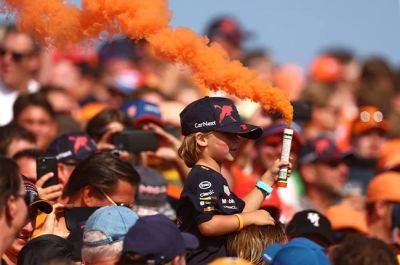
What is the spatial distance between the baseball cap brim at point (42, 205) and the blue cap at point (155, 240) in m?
1.20

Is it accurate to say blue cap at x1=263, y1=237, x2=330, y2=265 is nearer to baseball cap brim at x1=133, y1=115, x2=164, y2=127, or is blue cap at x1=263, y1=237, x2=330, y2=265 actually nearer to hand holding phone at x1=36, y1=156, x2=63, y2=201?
hand holding phone at x1=36, y1=156, x2=63, y2=201

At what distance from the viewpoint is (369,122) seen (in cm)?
1159

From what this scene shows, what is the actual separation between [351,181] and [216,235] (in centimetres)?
539

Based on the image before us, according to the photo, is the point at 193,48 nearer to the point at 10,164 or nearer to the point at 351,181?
the point at 10,164

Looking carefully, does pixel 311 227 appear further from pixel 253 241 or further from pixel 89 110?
pixel 89 110

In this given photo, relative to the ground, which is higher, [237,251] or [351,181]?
[351,181]

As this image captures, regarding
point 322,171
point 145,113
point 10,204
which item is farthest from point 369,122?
point 10,204

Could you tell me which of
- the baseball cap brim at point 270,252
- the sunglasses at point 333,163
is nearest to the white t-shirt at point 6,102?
the sunglasses at point 333,163

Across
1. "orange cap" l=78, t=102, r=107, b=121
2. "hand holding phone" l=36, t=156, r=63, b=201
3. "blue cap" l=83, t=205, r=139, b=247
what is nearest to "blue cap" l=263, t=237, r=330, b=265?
"blue cap" l=83, t=205, r=139, b=247

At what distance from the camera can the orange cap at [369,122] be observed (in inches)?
456

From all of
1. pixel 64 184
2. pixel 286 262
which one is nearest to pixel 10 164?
pixel 286 262

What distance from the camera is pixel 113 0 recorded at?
6613 mm

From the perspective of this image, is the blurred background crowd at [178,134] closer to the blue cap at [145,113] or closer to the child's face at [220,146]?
the blue cap at [145,113]

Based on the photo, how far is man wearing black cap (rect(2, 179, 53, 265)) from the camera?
612 centimetres
